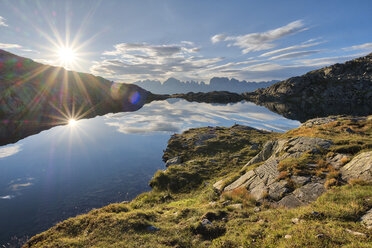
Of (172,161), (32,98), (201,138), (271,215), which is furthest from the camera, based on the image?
(32,98)

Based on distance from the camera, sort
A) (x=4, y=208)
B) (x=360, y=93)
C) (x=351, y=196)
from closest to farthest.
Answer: (x=351, y=196)
(x=4, y=208)
(x=360, y=93)

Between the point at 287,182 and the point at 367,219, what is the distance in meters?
6.21

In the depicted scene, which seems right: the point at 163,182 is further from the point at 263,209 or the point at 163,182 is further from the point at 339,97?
the point at 339,97

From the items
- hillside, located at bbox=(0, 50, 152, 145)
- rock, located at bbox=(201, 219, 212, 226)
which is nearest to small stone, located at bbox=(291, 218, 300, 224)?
rock, located at bbox=(201, 219, 212, 226)

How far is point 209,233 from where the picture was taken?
36.2 ft

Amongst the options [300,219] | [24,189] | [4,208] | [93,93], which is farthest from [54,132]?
[93,93]

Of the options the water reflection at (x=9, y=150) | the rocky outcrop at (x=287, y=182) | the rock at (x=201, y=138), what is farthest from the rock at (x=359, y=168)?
the water reflection at (x=9, y=150)

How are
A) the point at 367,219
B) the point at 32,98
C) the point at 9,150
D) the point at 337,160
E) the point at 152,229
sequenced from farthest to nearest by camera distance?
the point at 32,98 < the point at 9,150 < the point at 337,160 < the point at 152,229 < the point at 367,219

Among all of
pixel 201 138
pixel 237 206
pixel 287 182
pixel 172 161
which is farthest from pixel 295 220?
pixel 201 138

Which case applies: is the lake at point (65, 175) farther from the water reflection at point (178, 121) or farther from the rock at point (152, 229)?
the water reflection at point (178, 121)

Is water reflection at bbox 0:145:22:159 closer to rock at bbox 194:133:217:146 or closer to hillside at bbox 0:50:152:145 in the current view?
hillside at bbox 0:50:152:145

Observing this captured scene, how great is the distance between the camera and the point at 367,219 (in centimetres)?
853

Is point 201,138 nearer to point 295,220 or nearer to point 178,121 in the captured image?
point 178,121

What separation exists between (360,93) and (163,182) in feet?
680
